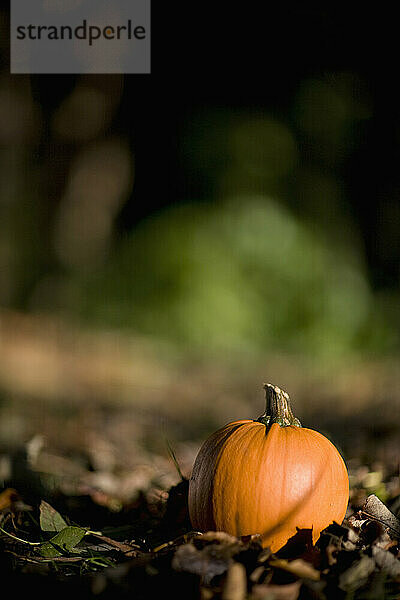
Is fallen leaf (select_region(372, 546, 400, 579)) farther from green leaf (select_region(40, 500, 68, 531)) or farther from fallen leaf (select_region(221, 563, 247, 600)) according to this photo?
green leaf (select_region(40, 500, 68, 531))

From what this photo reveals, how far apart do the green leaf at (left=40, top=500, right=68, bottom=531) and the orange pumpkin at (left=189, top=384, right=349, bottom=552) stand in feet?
1.57

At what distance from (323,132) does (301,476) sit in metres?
9.20

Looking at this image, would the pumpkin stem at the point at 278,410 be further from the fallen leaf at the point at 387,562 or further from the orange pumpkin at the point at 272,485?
the fallen leaf at the point at 387,562

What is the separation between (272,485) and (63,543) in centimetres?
61

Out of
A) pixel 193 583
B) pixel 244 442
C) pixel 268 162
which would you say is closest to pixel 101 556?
pixel 193 583

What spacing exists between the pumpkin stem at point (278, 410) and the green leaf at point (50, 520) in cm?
69

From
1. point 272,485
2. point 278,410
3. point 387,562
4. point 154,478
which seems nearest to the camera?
point 387,562

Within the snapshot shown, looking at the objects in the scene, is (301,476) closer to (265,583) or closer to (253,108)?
(265,583)

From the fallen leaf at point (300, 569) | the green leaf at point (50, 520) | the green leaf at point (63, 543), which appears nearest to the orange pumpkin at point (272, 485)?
the fallen leaf at point (300, 569)

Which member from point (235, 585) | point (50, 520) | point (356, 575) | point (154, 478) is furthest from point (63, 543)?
point (154, 478)

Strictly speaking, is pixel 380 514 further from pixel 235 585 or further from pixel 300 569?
pixel 235 585

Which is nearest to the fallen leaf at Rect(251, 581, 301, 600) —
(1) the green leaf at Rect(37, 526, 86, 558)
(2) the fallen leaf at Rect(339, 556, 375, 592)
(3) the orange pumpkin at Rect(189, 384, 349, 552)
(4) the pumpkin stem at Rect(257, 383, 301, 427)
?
(2) the fallen leaf at Rect(339, 556, 375, 592)

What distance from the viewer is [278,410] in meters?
1.74

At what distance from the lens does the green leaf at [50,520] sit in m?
1.92
